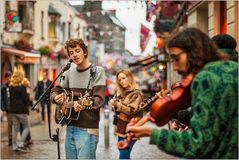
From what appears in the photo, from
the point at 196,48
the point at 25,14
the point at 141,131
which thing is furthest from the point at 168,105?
the point at 25,14

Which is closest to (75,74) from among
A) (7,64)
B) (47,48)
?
(7,64)

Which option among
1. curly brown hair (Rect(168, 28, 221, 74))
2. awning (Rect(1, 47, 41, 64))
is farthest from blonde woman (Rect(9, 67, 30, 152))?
awning (Rect(1, 47, 41, 64))

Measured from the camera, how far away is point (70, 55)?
5.93 metres

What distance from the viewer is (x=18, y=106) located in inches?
497

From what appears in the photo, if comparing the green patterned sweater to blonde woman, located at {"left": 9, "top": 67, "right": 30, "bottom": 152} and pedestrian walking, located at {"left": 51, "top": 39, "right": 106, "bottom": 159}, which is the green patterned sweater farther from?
blonde woman, located at {"left": 9, "top": 67, "right": 30, "bottom": 152}

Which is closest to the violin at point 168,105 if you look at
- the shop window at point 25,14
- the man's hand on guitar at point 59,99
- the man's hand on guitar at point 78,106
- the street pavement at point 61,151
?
the man's hand on guitar at point 78,106

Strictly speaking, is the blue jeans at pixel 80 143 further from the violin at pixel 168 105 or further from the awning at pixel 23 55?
the awning at pixel 23 55

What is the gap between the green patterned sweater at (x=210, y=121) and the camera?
3.02 metres

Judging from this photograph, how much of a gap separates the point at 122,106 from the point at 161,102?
16.4ft

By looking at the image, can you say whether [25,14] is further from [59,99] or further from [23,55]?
[59,99]

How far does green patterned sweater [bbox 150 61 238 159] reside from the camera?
3016mm

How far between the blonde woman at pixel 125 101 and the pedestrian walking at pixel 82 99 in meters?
2.22

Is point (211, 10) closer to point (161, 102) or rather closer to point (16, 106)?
point (16, 106)

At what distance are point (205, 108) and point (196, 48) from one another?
0.36 meters
